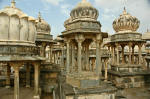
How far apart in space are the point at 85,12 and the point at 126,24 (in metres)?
8.67

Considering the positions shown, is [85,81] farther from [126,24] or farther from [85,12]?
[126,24]

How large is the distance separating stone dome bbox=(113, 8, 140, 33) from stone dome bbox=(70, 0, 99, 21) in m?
7.57

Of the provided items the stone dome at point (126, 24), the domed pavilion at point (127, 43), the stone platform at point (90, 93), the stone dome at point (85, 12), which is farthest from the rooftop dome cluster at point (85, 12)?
the stone dome at point (126, 24)

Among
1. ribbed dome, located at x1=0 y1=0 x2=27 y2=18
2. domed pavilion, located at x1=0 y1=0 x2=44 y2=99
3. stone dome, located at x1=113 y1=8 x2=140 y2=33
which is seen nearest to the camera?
domed pavilion, located at x1=0 y1=0 x2=44 y2=99

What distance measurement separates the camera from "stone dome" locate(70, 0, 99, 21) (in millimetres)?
11661

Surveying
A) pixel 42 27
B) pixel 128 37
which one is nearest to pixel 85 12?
pixel 128 37

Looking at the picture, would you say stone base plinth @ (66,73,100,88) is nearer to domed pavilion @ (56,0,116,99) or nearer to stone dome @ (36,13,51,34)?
domed pavilion @ (56,0,116,99)

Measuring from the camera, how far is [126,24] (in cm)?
1806

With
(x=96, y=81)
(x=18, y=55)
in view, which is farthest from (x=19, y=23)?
(x=96, y=81)

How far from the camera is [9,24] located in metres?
9.28

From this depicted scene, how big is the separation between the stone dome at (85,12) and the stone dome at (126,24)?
7.57 m

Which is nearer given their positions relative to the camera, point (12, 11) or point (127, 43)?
point (12, 11)

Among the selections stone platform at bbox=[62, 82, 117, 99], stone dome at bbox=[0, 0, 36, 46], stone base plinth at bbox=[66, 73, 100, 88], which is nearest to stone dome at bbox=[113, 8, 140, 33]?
stone base plinth at bbox=[66, 73, 100, 88]

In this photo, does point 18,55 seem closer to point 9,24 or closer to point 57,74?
point 9,24
